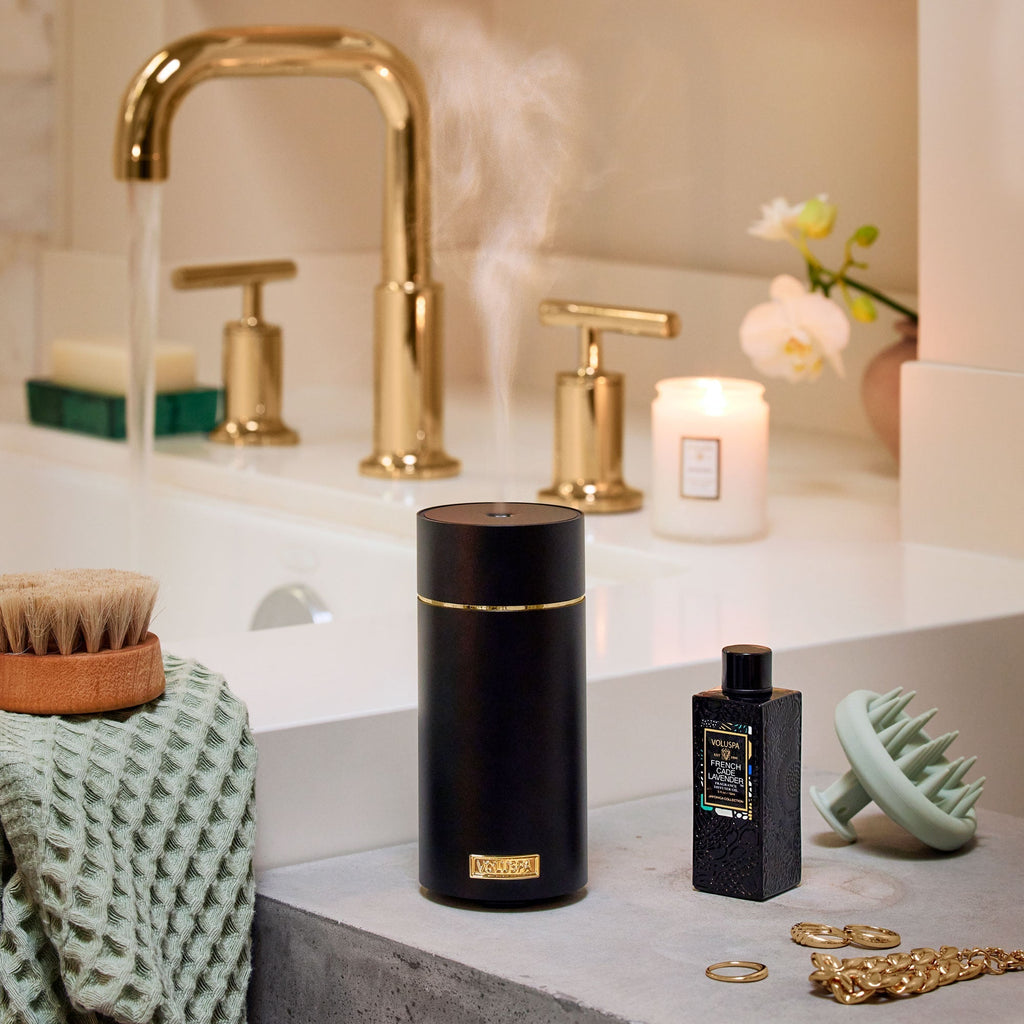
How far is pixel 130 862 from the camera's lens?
64 centimetres

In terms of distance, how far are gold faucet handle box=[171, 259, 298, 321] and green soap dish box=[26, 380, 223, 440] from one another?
0.09 meters

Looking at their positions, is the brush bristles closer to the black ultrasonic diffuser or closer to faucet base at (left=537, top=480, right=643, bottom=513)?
the black ultrasonic diffuser

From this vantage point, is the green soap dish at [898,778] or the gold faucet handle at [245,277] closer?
the green soap dish at [898,778]

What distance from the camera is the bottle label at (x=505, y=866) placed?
26.4 inches

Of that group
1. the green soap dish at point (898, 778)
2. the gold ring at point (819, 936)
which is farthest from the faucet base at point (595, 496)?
the gold ring at point (819, 936)

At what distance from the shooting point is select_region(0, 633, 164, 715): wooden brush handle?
0.64m

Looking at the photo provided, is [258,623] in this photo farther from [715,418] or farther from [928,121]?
[928,121]

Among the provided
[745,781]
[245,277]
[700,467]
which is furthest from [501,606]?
[245,277]

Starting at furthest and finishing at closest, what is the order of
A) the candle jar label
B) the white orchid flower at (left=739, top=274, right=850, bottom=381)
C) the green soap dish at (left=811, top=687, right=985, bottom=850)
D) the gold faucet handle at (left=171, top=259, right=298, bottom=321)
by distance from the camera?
the gold faucet handle at (left=171, top=259, right=298, bottom=321)
the white orchid flower at (left=739, top=274, right=850, bottom=381)
the candle jar label
the green soap dish at (left=811, top=687, right=985, bottom=850)

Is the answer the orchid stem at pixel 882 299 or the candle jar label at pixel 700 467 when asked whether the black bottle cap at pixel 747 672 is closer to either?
the candle jar label at pixel 700 467

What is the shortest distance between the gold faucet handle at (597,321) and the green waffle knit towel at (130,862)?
0.58 meters

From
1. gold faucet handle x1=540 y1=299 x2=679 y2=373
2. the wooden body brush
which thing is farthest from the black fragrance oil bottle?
gold faucet handle x1=540 y1=299 x2=679 y2=373

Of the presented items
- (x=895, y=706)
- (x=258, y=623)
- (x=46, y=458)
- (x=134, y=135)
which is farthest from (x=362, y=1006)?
(x=46, y=458)

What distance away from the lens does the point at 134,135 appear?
3.93ft
